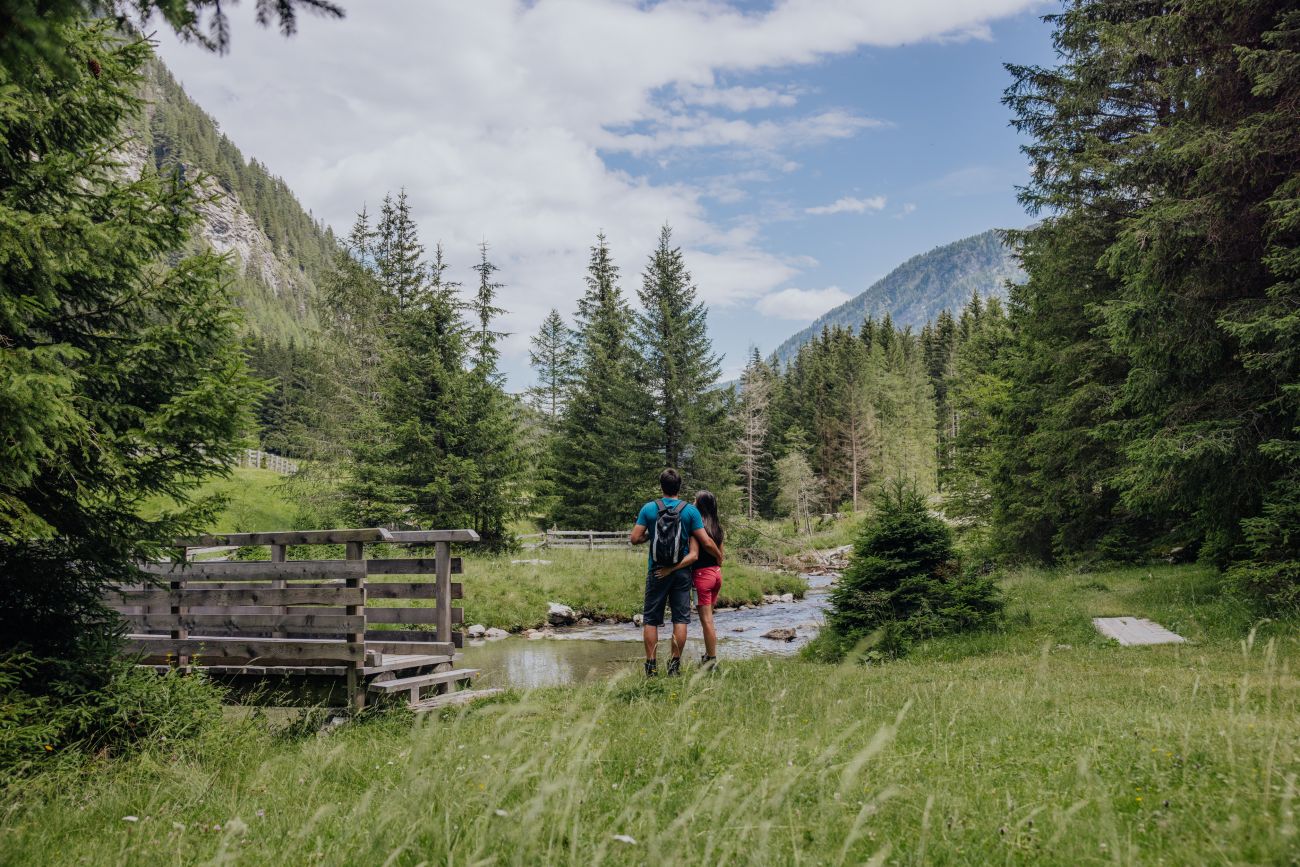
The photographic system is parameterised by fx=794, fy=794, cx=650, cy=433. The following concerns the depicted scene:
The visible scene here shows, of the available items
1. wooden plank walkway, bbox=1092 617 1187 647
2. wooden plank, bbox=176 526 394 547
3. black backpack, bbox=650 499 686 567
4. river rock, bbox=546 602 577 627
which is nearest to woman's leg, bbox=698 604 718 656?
black backpack, bbox=650 499 686 567

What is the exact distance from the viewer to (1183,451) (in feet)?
35.5

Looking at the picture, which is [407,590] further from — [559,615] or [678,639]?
[559,615]

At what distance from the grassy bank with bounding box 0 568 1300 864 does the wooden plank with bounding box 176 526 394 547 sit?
7.15ft

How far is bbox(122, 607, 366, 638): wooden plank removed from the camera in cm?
910

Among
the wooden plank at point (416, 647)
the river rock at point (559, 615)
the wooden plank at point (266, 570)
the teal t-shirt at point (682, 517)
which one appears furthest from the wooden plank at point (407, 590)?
the river rock at point (559, 615)

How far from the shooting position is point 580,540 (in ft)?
114

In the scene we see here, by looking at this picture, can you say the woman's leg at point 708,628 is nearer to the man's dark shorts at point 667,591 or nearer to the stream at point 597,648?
the man's dark shorts at point 667,591

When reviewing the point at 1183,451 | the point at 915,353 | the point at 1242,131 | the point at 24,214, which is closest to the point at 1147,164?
the point at 1242,131

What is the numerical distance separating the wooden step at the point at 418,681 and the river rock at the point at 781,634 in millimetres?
9408

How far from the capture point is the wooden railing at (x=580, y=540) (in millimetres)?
33753

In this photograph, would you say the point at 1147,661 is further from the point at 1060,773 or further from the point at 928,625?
the point at 1060,773

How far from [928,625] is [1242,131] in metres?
8.02

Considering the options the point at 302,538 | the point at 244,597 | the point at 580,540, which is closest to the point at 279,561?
the point at 244,597

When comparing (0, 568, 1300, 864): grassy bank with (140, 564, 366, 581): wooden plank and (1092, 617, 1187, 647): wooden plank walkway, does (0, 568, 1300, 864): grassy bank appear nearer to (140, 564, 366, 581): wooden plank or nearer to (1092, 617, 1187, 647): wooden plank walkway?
(140, 564, 366, 581): wooden plank
